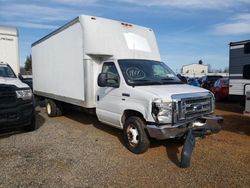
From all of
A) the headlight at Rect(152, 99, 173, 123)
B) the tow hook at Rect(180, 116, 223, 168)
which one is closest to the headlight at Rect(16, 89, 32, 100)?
the headlight at Rect(152, 99, 173, 123)

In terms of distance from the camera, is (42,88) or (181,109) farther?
(42,88)

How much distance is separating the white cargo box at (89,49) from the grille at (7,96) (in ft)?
5.84

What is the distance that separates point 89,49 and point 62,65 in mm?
2220

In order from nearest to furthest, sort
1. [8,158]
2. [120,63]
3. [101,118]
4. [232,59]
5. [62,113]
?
[8,158] < [120,63] < [101,118] < [62,113] < [232,59]

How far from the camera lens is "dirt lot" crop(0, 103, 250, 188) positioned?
496 centimetres

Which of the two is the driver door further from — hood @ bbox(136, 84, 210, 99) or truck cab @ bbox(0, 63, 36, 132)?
truck cab @ bbox(0, 63, 36, 132)

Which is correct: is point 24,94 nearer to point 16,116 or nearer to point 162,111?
point 16,116

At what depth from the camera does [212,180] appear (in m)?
4.95

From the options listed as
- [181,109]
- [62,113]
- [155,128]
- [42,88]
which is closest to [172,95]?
[181,109]

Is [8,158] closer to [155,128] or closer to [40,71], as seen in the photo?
[155,128]

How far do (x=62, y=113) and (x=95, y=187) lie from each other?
23.4ft

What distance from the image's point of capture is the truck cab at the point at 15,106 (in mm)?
7578

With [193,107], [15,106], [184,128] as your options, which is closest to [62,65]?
[15,106]

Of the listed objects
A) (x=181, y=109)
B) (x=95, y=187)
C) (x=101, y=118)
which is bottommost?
(x=95, y=187)
